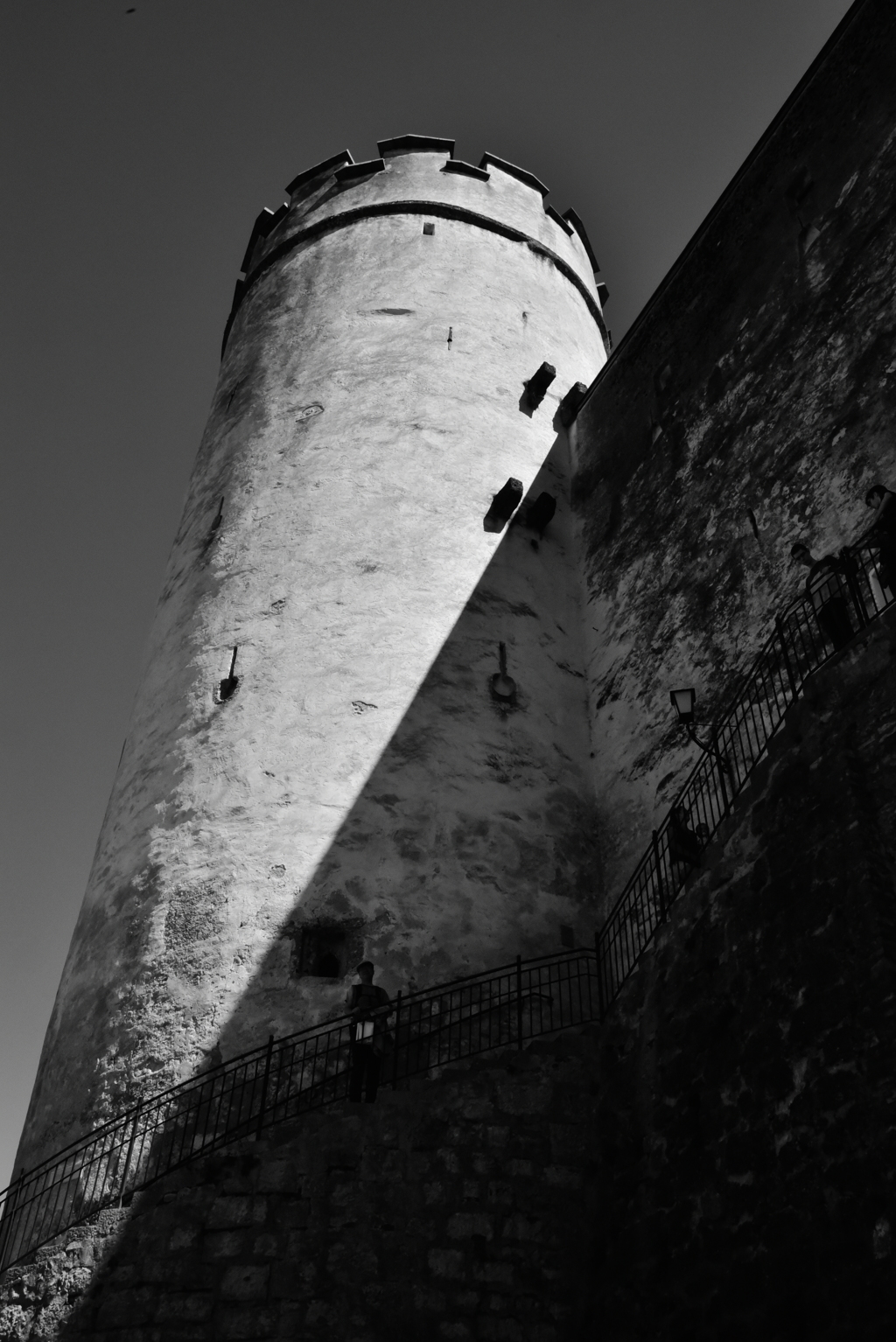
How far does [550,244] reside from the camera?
20922 millimetres

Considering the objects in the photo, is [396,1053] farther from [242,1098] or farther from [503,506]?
[503,506]

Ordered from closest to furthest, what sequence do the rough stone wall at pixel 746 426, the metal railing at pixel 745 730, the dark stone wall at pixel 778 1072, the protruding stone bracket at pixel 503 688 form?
the dark stone wall at pixel 778 1072 → the metal railing at pixel 745 730 → the rough stone wall at pixel 746 426 → the protruding stone bracket at pixel 503 688

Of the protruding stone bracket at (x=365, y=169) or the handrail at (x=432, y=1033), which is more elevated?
the protruding stone bracket at (x=365, y=169)

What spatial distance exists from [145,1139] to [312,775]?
3.67 meters

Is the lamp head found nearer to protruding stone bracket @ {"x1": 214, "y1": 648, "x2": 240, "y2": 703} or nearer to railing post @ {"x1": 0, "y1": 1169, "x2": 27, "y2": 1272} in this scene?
protruding stone bracket @ {"x1": 214, "y1": 648, "x2": 240, "y2": 703}

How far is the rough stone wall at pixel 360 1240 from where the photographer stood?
8.13 m

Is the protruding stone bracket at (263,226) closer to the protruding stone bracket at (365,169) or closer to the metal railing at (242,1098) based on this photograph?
the protruding stone bracket at (365,169)

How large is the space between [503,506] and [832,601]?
6.81 metres

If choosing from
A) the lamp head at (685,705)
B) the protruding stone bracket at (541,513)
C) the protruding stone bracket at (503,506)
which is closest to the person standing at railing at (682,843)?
the lamp head at (685,705)

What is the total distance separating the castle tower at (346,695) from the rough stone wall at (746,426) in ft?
2.80

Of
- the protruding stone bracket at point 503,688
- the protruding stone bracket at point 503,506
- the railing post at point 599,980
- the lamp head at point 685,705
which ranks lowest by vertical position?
the railing post at point 599,980

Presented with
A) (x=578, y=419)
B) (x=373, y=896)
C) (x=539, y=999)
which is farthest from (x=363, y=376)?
(x=539, y=999)

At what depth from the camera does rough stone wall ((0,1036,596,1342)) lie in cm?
813

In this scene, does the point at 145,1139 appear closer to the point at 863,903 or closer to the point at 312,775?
the point at 312,775
